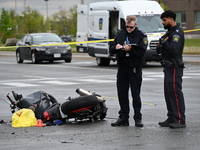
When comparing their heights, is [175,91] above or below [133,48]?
below

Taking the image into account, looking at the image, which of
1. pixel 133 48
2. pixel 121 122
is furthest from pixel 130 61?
pixel 121 122

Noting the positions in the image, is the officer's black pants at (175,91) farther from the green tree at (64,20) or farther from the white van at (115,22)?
the green tree at (64,20)

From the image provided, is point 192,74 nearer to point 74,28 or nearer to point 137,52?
point 137,52

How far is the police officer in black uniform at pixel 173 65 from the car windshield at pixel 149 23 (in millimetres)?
15317

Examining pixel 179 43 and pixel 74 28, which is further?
pixel 74 28

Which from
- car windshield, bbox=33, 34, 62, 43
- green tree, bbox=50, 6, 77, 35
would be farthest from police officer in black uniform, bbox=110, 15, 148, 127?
green tree, bbox=50, 6, 77, 35

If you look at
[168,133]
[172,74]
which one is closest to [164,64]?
[172,74]

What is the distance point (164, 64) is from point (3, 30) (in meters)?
75.1

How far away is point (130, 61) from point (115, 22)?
649 inches

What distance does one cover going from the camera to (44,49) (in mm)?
28562

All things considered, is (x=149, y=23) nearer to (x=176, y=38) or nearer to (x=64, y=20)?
(x=176, y=38)

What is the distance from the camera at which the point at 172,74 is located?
8602 millimetres

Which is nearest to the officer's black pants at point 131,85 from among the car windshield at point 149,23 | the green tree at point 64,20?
the car windshield at point 149,23

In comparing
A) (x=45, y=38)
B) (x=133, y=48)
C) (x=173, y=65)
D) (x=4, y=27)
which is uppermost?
(x=133, y=48)
